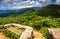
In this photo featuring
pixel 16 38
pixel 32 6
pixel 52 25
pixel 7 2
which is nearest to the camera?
pixel 16 38

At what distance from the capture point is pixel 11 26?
983 cm

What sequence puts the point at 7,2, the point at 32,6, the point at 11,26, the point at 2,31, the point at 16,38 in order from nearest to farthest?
the point at 16,38 → the point at 2,31 → the point at 11,26 → the point at 32,6 → the point at 7,2

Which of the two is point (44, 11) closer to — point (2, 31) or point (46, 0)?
point (46, 0)

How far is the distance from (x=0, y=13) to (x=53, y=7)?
25.8ft

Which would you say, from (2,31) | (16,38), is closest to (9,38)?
(16,38)

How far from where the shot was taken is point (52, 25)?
1235cm

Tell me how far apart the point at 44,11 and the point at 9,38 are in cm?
1476

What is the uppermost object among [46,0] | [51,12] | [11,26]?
[11,26]

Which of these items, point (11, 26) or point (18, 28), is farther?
point (11, 26)

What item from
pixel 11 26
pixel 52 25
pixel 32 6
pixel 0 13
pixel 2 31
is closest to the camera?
pixel 2 31

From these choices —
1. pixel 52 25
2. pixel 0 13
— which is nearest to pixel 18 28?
pixel 52 25

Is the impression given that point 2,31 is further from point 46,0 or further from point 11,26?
point 46,0

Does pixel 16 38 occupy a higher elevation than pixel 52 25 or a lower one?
higher

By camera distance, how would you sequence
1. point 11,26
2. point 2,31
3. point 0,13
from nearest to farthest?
point 2,31 → point 11,26 → point 0,13
